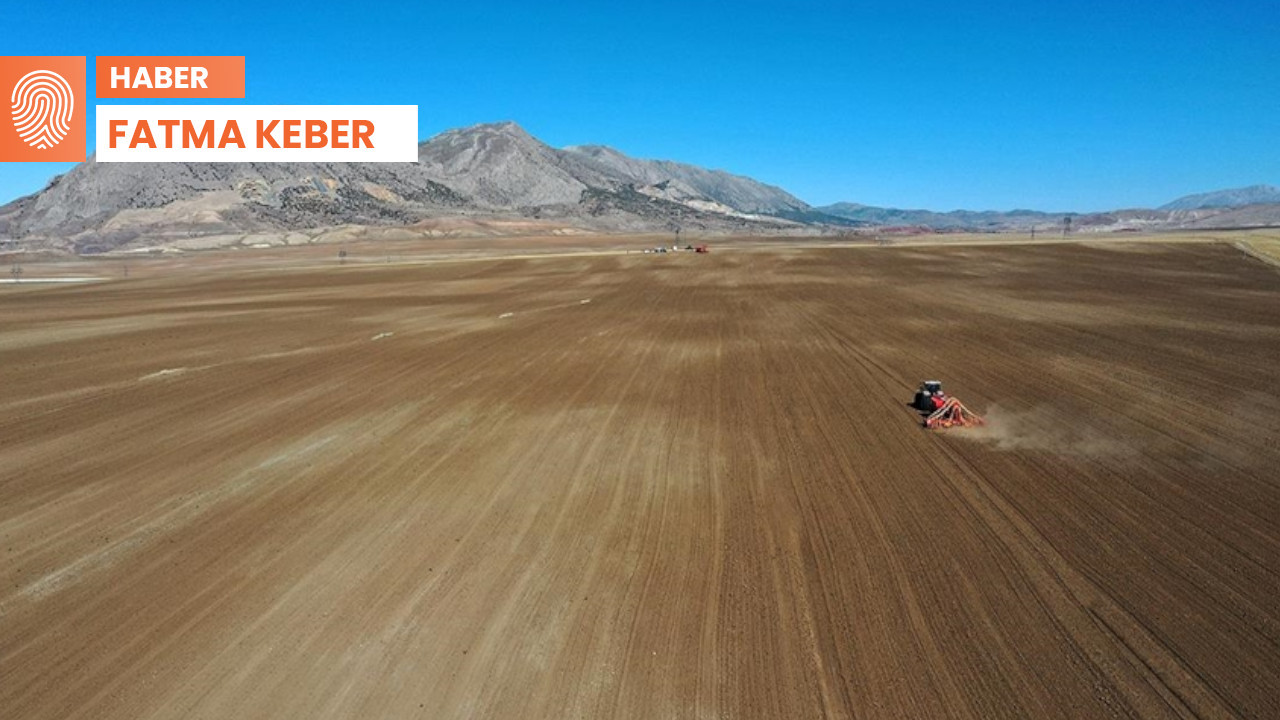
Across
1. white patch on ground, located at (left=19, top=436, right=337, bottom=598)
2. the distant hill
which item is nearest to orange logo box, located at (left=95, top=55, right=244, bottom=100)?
white patch on ground, located at (left=19, top=436, right=337, bottom=598)

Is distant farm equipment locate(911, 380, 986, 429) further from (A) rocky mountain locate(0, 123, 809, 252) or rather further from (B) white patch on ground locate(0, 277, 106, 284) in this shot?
(A) rocky mountain locate(0, 123, 809, 252)

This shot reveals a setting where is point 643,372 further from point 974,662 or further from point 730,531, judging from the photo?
point 974,662

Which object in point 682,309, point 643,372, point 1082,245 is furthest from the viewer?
point 1082,245

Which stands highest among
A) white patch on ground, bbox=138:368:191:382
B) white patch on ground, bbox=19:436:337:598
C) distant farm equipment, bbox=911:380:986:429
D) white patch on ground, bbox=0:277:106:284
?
white patch on ground, bbox=0:277:106:284

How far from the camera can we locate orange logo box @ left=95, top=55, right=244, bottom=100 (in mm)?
35844

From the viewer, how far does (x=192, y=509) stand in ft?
30.0

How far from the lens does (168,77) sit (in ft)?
119

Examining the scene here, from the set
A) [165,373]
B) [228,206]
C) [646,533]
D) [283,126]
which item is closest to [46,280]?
[283,126]

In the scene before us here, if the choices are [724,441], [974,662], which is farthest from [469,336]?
[974,662]

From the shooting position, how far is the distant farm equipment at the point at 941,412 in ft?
39.0

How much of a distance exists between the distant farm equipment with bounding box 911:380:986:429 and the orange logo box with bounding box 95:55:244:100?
3950 cm

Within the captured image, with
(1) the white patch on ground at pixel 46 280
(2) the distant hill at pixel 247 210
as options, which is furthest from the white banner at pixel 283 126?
(2) the distant hill at pixel 247 210

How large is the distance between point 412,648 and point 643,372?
1124 centimetres

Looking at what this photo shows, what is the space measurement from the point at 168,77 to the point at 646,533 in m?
41.1
